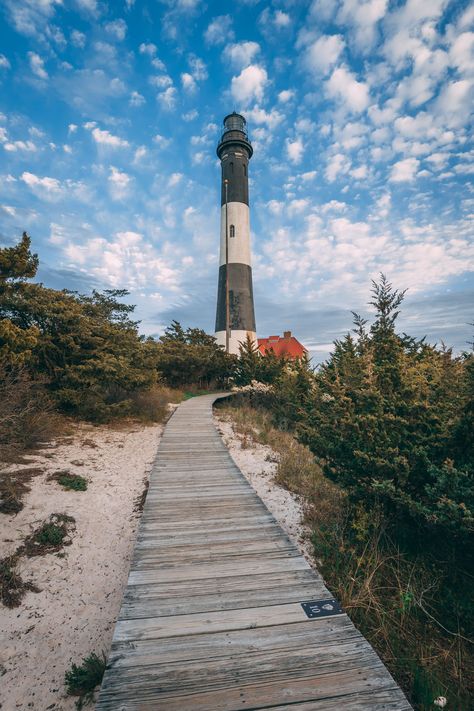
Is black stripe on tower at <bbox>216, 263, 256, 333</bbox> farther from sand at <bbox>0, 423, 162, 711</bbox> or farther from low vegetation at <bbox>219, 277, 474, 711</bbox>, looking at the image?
low vegetation at <bbox>219, 277, 474, 711</bbox>

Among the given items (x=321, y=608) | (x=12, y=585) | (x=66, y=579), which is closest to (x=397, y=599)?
(x=321, y=608)

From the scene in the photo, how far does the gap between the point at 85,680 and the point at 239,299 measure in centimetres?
2169

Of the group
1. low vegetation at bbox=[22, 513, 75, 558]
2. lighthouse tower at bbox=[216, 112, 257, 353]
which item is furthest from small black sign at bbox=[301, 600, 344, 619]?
lighthouse tower at bbox=[216, 112, 257, 353]

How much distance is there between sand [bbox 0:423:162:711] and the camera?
9.15 feet

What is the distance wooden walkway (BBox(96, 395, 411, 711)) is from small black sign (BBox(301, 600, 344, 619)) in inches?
1.1

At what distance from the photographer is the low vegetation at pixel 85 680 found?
258 cm

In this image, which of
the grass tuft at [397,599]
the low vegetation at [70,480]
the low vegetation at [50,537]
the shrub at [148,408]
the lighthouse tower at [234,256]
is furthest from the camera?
the lighthouse tower at [234,256]

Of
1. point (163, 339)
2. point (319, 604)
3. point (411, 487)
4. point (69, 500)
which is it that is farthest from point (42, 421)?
point (163, 339)

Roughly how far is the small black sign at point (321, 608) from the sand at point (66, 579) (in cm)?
201

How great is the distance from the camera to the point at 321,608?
266 cm

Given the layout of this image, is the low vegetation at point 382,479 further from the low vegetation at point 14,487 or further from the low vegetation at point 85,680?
the low vegetation at point 85,680

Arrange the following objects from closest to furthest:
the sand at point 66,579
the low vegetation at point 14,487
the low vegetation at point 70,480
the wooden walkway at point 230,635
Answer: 1. the wooden walkway at point 230,635
2. the sand at point 66,579
3. the low vegetation at point 14,487
4. the low vegetation at point 70,480

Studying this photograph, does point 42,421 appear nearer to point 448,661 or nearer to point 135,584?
point 135,584

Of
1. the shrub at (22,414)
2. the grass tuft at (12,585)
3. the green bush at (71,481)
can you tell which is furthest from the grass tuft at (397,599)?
the shrub at (22,414)
